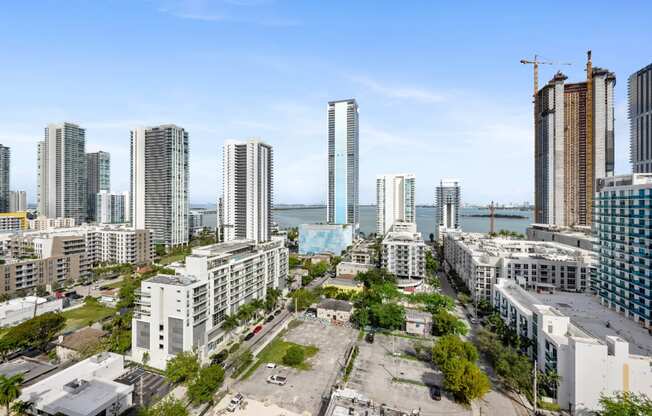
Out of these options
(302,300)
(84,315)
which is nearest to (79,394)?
(84,315)

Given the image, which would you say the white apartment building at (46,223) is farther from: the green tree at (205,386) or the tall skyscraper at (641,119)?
the tall skyscraper at (641,119)

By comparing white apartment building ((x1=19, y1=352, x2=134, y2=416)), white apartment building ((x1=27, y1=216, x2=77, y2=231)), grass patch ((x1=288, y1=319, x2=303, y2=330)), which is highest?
white apartment building ((x1=27, y1=216, x2=77, y2=231))

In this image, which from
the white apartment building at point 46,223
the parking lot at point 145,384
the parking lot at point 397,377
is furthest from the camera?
the white apartment building at point 46,223

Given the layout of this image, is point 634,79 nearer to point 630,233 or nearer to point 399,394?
point 630,233

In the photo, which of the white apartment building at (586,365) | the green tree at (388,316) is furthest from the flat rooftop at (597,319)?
the green tree at (388,316)

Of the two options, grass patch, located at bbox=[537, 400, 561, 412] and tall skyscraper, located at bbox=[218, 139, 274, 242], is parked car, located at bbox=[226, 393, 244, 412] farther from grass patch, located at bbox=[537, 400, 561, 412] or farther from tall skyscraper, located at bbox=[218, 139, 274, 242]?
tall skyscraper, located at bbox=[218, 139, 274, 242]

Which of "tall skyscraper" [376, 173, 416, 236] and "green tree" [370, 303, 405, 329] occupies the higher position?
"tall skyscraper" [376, 173, 416, 236]

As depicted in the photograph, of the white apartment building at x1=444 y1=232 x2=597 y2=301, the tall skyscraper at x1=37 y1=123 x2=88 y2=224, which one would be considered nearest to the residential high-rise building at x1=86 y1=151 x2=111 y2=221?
the tall skyscraper at x1=37 y1=123 x2=88 y2=224
